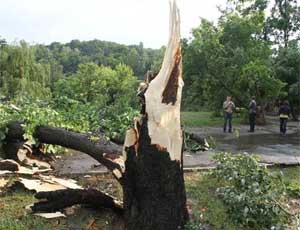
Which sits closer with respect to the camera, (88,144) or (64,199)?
(64,199)

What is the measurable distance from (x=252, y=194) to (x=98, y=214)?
1.90m

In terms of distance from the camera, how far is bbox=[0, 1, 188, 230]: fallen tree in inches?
184

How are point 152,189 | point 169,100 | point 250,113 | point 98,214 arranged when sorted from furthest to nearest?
point 250,113 < point 98,214 < point 169,100 < point 152,189

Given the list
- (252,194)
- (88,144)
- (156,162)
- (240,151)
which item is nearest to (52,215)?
(156,162)

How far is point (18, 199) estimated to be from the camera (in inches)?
222

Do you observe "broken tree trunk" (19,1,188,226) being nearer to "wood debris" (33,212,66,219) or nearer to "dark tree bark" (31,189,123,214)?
"dark tree bark" (31,189,123,214)

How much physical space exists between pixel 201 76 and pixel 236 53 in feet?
5.78

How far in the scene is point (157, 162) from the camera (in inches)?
184

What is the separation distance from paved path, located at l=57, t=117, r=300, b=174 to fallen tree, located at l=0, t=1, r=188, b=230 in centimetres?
249

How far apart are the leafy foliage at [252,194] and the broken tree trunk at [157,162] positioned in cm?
86

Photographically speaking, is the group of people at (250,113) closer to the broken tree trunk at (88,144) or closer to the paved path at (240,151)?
the paved path at (240,151)

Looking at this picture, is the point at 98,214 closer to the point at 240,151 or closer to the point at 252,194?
the point at 252,194

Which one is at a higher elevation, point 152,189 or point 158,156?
point 158,156

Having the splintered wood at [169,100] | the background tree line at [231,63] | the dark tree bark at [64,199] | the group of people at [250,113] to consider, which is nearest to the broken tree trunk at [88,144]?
the dark tree bark at [64,199]
